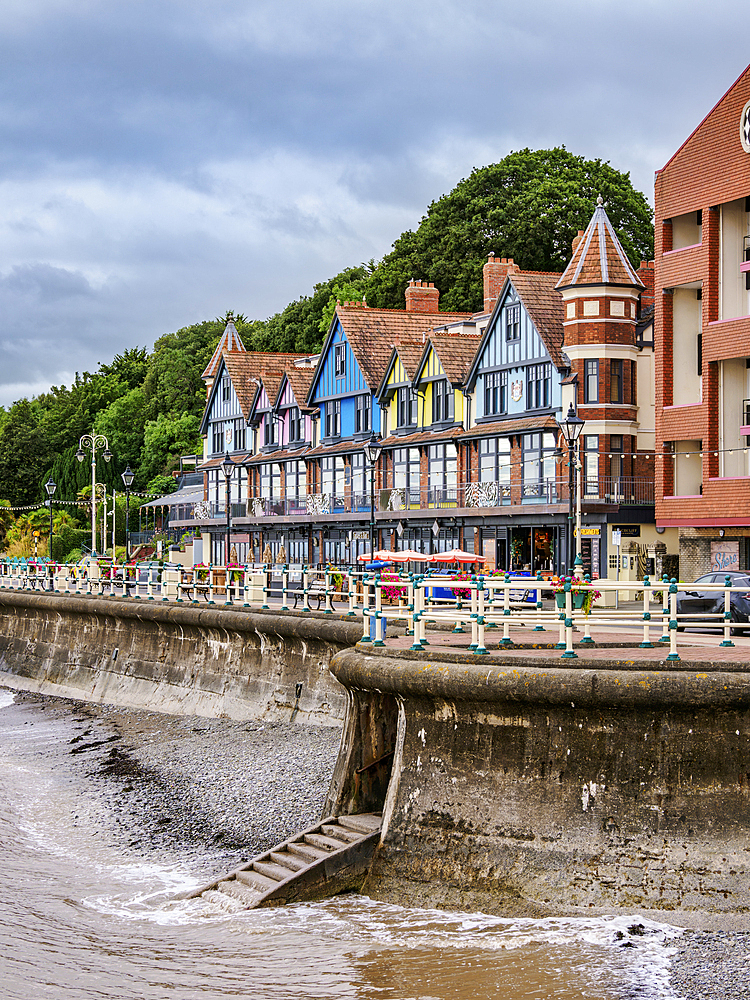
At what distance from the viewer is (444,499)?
4922 centimetres

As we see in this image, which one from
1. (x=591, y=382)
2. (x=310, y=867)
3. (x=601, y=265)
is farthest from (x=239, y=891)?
(x=601, y=265)

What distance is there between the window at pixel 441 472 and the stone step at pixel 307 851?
32.9m

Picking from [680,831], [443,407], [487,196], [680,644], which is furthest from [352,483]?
[680,831]

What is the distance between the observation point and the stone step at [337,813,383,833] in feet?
52.0

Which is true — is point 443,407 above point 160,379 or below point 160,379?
below

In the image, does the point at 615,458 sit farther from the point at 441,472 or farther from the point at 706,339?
the point at 441,472

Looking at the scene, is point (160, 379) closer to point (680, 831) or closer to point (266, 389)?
point (266, 389)

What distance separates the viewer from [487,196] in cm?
7375

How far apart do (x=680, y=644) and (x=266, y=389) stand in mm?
49051

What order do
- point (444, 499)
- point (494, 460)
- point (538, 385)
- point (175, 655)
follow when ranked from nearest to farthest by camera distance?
point (175, 655) → point (538, 385) → point (494, 460) → point (444, 499)

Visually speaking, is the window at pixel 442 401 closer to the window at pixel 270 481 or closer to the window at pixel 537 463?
the window at pixel 537 463

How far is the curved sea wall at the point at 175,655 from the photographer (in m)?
24.9

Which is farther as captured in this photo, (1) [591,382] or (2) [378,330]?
(2) [378,330]

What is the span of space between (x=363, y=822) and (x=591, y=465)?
27943mm
